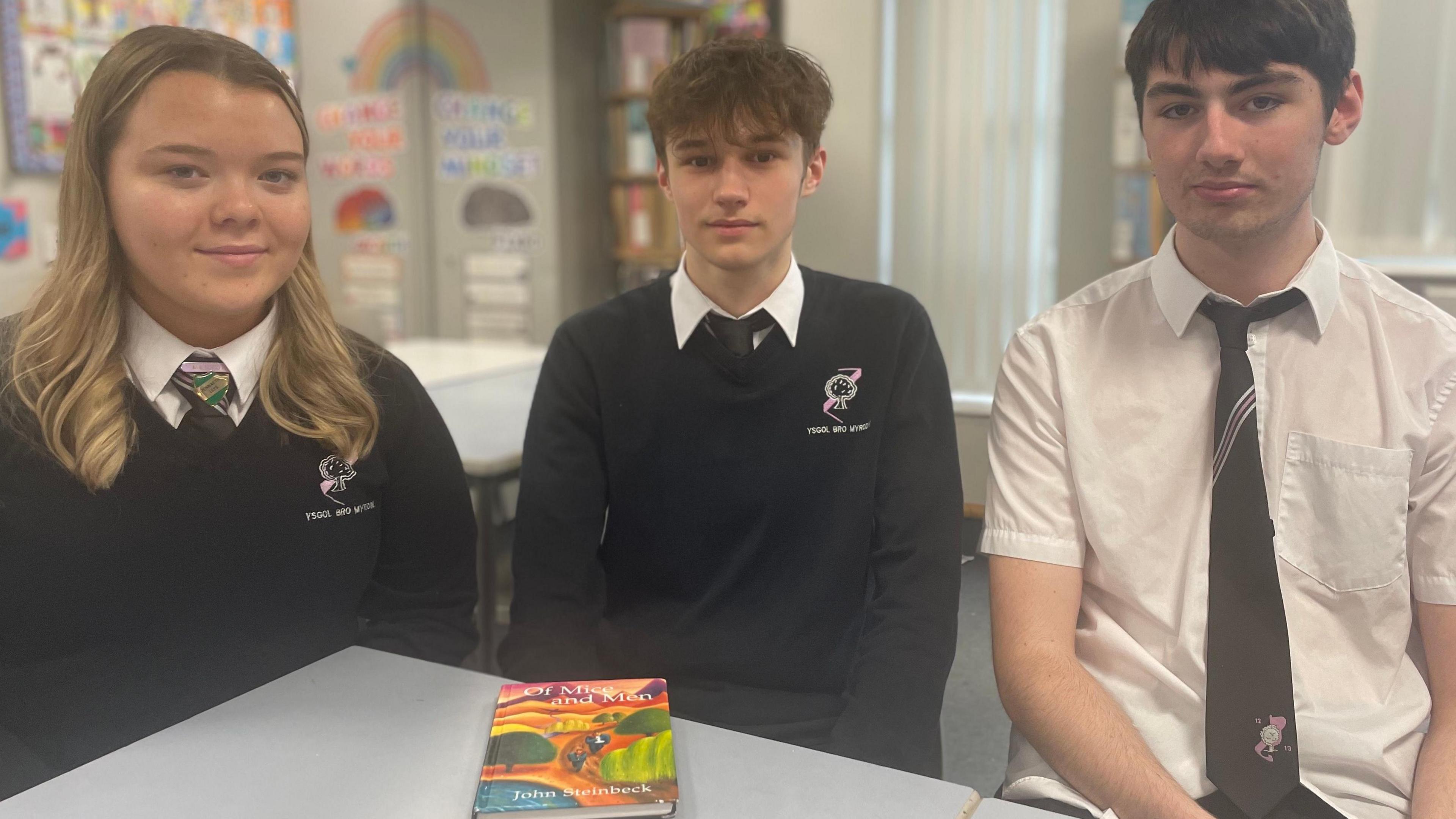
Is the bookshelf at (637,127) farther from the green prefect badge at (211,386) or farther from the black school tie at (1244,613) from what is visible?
the black school tie at (1244,613)

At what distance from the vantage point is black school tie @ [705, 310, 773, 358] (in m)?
1.45

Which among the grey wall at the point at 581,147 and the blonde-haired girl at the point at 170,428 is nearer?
the blonde-haired girl at the point at 170,428

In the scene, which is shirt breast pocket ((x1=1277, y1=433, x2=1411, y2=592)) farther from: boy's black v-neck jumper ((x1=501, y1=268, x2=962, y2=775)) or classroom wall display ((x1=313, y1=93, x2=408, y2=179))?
classroom wall display ((x1=313, y1=93, x2=408, y2=179))

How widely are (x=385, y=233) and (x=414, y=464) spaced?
4.67 m

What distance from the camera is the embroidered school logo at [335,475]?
127 cm

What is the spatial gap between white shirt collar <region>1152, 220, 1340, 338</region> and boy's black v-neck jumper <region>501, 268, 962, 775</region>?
1.11 feet

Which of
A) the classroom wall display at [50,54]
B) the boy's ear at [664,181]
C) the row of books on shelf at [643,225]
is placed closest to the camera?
the boy's ear at [664,181]

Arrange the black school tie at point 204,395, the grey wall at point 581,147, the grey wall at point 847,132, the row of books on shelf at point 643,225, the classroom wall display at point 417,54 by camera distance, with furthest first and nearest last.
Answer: the classroom wall display at point 417,54 < the grey wall at point 581,147 < the row of books on shelf at point 643,225 < the grey wall at point 847,132 < the black school tie at point 204,395

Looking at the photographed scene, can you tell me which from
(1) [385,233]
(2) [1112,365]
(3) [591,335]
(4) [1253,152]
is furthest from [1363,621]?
(1) [385,233]

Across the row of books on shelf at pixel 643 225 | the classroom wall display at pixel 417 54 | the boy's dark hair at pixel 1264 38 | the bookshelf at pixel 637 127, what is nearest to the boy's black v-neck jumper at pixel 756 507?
the boy's dark hair at pixel 1264 38

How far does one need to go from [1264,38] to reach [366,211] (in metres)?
5.27

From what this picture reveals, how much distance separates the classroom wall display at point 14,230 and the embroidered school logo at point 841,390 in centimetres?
360

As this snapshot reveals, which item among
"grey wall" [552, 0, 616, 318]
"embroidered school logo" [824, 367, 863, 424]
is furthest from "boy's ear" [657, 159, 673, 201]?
"grey wall" [552, 0, 616, 318]

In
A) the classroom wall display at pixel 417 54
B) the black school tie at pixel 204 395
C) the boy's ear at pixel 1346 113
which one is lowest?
the black school tie at pixel 204 395
